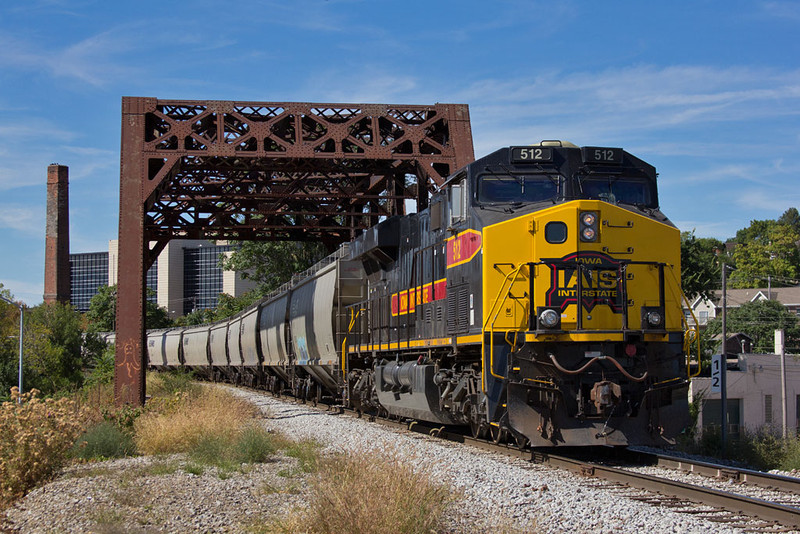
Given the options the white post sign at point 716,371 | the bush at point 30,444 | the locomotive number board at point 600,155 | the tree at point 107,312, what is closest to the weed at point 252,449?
the bush at point 30,444

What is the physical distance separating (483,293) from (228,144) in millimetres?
12485

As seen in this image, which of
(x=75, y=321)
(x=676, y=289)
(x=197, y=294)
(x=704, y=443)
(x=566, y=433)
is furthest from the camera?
(x=197, y=294)

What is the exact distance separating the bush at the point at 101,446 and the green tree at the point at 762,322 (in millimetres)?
56531

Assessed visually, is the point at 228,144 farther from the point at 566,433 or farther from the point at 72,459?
the point at 566,433

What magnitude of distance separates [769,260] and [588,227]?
98.5 m

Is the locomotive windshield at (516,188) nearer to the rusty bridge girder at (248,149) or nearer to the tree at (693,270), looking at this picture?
the rusty bridge girder at (248,149)

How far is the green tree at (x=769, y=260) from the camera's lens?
9906 centimetres

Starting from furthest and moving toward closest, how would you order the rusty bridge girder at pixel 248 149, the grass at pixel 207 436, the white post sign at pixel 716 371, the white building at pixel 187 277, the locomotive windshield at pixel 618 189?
the white building at pixel 187 277, the rusty bridge girder at pixel 248 149, the white post sign at pixel 716 371, the grass at pixel 207 436, the locomotive windshield at pixel 618 189

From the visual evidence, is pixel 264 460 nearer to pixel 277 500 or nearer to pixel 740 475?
pixel 277 500

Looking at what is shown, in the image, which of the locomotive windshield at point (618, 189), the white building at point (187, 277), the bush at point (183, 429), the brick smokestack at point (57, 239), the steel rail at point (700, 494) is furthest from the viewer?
the white building at point (187, 277)

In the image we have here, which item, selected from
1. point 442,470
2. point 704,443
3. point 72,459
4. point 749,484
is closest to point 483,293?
point 442,470

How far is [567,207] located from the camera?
36.3ft

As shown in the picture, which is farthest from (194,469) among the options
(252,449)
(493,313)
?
(493,313)

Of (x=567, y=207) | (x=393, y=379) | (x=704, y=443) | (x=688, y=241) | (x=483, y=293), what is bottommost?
(x=704, y=443)
